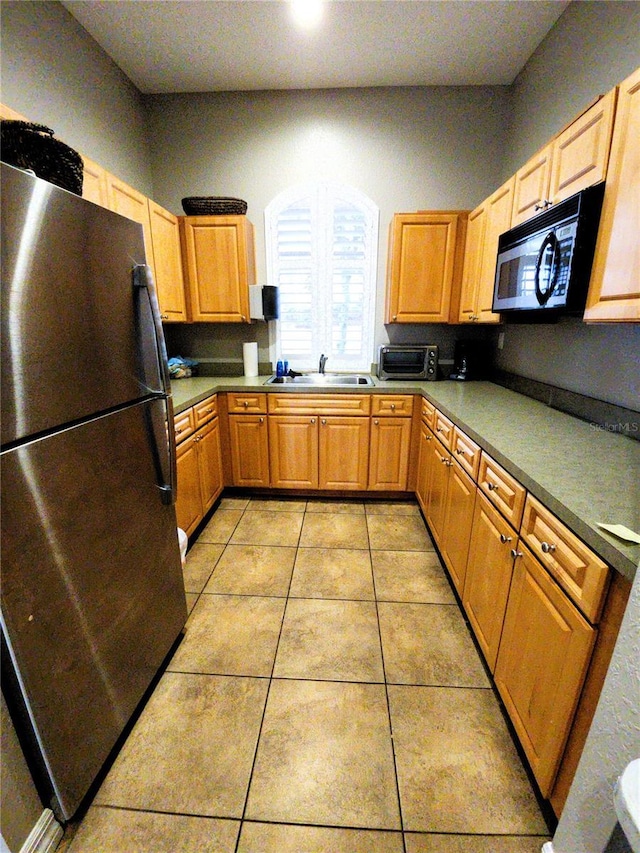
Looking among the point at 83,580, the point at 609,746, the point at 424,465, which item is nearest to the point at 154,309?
the point at 83,580

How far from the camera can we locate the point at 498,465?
1365 mm

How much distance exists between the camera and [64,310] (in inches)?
35.6

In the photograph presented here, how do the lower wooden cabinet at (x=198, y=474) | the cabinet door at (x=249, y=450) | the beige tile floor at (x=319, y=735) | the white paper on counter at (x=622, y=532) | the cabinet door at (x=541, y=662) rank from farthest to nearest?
the cabinet door at (x=249, y=450)
the lower wooden cabinet at (x=198, y=474)
the beige tile floor at (x=319, y=735)
the cabinet door at (x=541, y=662)
the white paper on counter at (x=622, y=532)

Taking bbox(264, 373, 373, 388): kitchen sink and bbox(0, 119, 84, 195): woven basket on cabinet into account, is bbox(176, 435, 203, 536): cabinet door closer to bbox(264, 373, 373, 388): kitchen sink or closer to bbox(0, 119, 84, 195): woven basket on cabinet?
bbox(264, 373, 373, 388): kitchen sink

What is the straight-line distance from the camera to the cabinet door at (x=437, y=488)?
203cm

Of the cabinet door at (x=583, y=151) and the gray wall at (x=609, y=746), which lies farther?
the cabinet door at (x=583, y=151)

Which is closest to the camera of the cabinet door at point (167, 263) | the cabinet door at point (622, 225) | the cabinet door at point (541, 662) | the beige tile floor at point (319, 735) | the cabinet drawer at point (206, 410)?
the cabinet door at point (541, 662)

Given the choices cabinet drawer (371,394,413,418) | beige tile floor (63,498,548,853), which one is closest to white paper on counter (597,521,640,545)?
beige tile floor (63,498,548,853)

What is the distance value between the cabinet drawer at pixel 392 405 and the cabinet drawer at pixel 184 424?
1263 millimetres

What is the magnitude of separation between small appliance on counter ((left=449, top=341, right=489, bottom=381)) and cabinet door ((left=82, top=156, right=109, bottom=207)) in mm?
2550

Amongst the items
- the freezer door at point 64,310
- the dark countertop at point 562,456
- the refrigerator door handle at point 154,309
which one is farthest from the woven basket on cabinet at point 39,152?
the dark countertop at point 562,456

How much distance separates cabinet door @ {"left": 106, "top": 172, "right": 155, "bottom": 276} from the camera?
202 centimetres

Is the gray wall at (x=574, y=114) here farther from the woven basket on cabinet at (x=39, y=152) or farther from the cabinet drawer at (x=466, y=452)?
the woven basket on cabinet at (x=39, y=152)

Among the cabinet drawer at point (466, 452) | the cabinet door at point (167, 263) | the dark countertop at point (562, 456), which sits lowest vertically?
the cabinet drawer at point (466, 452)
